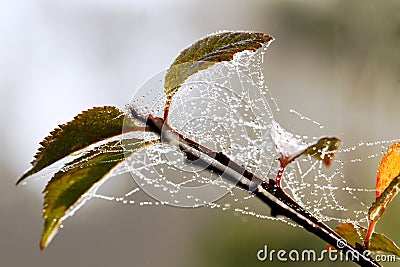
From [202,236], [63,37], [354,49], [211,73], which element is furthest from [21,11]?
[211,73]

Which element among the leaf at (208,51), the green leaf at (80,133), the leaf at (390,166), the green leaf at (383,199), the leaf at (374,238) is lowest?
the leaf at (374,238)

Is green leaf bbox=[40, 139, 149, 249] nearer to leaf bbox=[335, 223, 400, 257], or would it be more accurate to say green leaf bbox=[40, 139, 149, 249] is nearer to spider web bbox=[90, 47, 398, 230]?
spider web bbox=[90, 47, 398, 230]

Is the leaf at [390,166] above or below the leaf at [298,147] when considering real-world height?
below

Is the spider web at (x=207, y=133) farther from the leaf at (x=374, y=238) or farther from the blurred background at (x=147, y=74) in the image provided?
the blurred background at (x=147, y=74)

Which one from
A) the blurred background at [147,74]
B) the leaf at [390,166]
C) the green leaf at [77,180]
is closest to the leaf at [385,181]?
the leaf at [390,166]

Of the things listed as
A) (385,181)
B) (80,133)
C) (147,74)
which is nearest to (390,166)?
(385,181)

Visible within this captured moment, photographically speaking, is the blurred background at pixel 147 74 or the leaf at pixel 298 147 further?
the blurred background at pixel 147 74

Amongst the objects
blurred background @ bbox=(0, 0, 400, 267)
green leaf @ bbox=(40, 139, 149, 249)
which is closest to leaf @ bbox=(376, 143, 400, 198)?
green leaf @ bbox=(40, 139, 149, 249)
